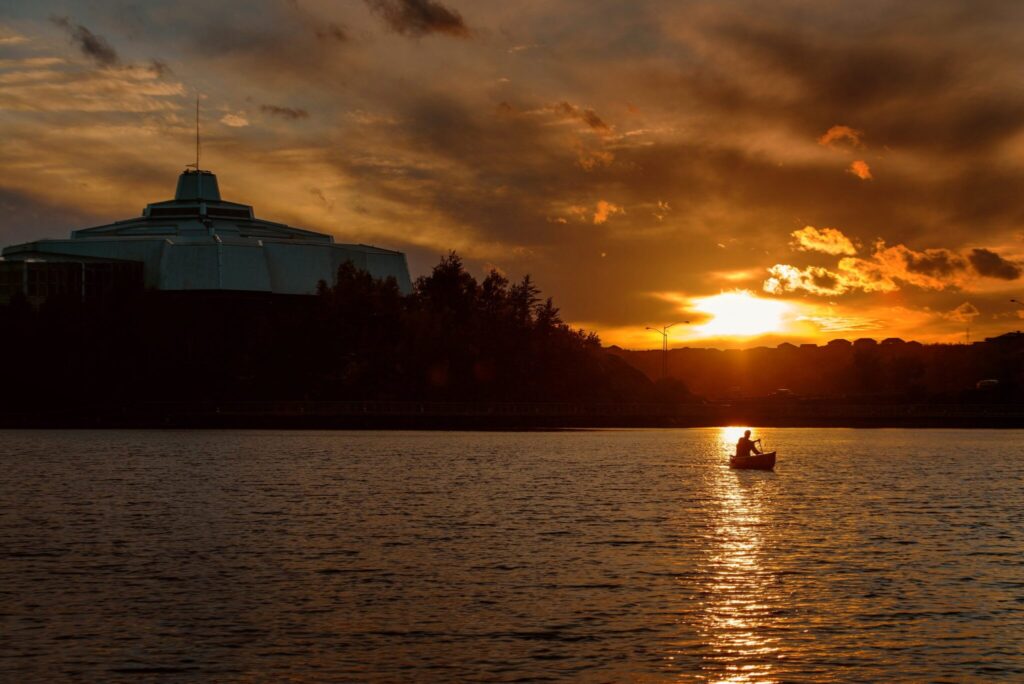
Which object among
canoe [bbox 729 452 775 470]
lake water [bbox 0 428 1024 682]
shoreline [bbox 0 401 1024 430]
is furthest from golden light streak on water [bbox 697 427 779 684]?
shoreline [bbox 0 401 1024 430]

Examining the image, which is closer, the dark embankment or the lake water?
the lake water

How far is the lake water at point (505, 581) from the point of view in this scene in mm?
27359

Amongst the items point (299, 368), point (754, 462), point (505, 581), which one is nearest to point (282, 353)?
point (299, 368)


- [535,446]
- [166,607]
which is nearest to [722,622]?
[166,607]

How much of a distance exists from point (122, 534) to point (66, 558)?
26.6 feet

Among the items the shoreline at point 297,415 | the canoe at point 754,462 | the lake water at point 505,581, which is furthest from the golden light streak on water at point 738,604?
the shoreline at point 297,415

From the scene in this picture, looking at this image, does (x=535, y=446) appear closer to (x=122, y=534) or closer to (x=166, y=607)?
(x=122, y=534)

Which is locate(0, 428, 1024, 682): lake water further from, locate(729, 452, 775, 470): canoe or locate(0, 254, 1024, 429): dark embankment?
locate(0, 254, 1024, 429): dark embankment

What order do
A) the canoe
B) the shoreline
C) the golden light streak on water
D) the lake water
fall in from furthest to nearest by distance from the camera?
1. the shoreline
2. the canoe
3. the lake water
4. the golden light streak on water

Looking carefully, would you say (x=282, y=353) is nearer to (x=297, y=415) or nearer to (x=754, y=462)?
(x=297, y=415)

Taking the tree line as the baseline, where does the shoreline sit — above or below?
below

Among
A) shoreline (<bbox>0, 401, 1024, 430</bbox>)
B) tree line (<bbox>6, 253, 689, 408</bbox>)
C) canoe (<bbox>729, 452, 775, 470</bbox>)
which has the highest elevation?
tree line (<bbox>6, 253, 689, 408</bbox>)

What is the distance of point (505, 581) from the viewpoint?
38.9 meters

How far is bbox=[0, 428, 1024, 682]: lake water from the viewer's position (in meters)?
27.4
